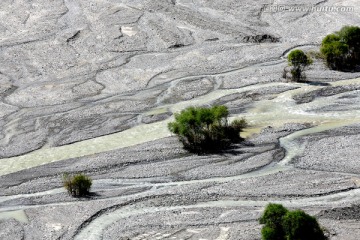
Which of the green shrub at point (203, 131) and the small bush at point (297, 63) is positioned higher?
the small bush at point (297, 63)

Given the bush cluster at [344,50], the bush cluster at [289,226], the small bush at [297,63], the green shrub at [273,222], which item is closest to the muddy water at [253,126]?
the small bush at [297,63]

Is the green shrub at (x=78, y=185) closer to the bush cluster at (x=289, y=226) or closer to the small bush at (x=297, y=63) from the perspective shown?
the bush cluster at (x=289, y=226)

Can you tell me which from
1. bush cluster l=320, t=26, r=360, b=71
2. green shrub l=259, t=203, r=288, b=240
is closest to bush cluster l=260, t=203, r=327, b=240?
green shrub l=259, t=203, r=288, b=240

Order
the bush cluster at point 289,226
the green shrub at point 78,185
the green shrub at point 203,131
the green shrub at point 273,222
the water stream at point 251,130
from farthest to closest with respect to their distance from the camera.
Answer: the green shrub at point 203,131 < the green shrub at point 78,185 < the water stream at point 251,130 < the green shrub at point 273,222 < the bush cluster at point 289,226

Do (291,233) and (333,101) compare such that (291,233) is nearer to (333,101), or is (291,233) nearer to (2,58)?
(333,101)

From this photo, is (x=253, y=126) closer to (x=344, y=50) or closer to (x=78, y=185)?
(x=78, y=185)

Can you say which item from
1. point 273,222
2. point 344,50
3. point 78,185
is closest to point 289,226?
point 273,222

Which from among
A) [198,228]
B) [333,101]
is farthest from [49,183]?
[333,101]

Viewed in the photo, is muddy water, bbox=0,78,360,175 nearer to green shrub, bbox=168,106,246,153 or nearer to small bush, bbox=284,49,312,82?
small bush, bbox=284,49,312,82
